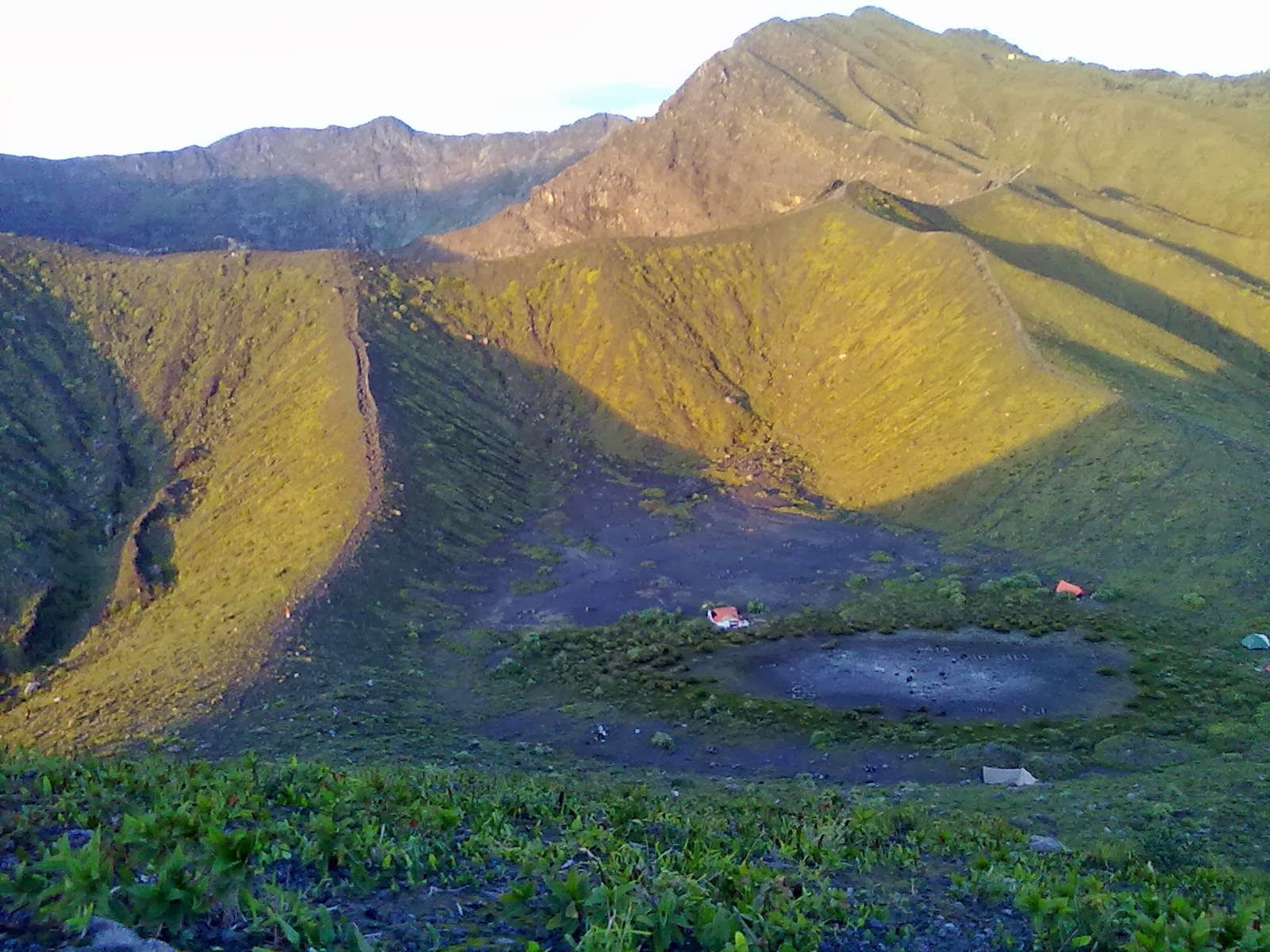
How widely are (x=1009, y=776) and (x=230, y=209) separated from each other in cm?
14636

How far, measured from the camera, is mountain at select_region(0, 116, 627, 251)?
12669cm

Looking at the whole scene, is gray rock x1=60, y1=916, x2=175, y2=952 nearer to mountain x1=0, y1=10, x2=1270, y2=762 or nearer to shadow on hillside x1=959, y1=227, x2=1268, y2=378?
mountain x1=0, y1=10, x2=1270, y2=762

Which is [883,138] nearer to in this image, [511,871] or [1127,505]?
[1127,505]

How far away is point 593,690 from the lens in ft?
89.2

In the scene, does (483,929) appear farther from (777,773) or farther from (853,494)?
(853,494)

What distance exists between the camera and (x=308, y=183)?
487 ft

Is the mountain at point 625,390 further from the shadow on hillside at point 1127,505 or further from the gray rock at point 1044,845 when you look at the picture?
the gray rock at point 1044,845

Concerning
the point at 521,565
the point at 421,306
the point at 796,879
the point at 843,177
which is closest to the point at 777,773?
the point at 796,879

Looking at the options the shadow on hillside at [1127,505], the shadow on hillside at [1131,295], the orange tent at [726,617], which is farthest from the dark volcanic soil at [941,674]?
the shadow on hillside at [1131,295]

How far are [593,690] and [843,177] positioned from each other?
64.5 meters

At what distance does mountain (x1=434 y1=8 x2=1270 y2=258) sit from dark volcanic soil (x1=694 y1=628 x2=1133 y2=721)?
161 ft

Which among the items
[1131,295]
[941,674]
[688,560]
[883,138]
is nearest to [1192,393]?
[1131,295]

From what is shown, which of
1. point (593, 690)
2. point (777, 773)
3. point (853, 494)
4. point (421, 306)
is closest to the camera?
point (777, 773)

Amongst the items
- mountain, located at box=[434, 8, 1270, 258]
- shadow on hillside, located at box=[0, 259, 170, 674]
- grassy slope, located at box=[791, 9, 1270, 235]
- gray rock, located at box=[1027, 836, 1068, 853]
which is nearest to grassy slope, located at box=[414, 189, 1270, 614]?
mountain, located at box=[434, 8, 1270, 258]
